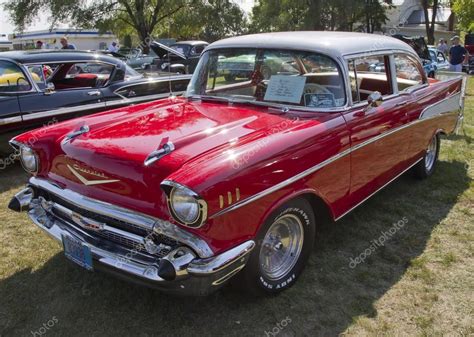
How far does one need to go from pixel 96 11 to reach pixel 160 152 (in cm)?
2341

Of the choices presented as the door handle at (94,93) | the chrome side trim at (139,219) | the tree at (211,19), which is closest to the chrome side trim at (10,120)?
the door handle at (94,93)

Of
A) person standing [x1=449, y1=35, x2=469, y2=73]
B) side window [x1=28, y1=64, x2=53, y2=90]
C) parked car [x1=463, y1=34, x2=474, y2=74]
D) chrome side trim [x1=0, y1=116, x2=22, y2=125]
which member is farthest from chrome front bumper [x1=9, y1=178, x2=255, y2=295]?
parked car [x1=463, y1=34, x2=474, y2=74]

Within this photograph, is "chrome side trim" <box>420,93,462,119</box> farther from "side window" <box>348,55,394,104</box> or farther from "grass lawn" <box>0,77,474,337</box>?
"grass lawn" <box>0,77,474,337</box>

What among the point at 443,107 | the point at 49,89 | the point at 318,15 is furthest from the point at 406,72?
the point at 318,15

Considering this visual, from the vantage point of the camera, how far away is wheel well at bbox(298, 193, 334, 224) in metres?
3.17

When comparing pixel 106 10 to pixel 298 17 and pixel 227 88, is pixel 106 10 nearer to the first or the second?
pixel 298 17

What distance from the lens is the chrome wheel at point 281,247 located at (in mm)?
2988

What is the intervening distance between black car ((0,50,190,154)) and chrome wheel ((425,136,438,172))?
3.74 meters

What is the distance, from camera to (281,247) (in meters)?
3.10

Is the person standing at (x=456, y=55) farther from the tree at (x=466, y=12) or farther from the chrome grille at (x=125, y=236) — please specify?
the tree at (x=466, y=12)

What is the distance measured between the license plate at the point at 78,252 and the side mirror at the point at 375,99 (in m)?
→ 2.36

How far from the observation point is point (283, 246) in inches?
123

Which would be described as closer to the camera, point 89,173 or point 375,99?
point 89,173

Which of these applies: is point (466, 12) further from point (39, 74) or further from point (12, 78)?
point (12, 78)
